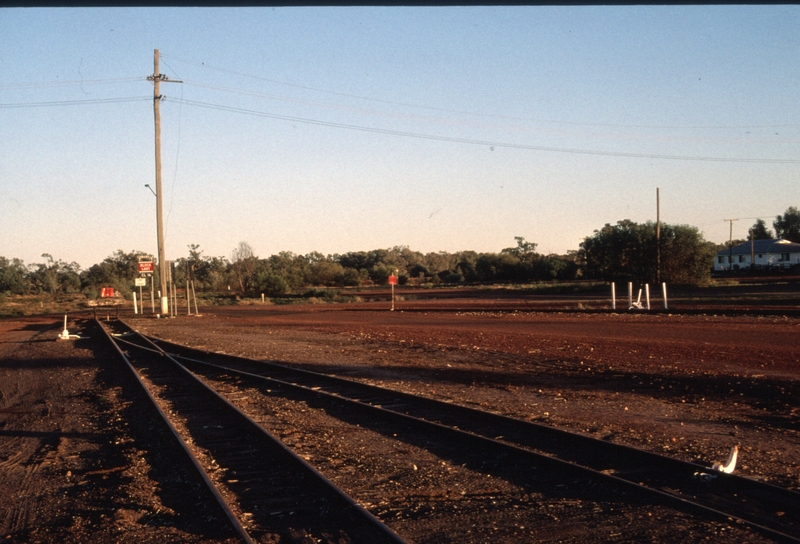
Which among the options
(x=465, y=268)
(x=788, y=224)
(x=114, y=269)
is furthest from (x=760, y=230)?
(x=114, y=269)

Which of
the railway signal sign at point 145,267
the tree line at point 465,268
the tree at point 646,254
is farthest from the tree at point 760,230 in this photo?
the railway signal sign at point 145,267

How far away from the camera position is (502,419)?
10.4m

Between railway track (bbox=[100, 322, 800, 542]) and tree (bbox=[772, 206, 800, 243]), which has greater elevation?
tree (bbox=[772, 206, 800, 243])

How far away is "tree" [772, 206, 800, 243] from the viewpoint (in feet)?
513

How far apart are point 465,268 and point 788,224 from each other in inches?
2727

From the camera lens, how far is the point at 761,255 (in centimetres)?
11812

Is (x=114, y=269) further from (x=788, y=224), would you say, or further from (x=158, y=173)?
(x=788, y=224)

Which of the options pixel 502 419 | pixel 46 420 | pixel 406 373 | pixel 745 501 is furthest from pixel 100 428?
pixel 745 501

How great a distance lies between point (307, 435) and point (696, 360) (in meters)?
10.8

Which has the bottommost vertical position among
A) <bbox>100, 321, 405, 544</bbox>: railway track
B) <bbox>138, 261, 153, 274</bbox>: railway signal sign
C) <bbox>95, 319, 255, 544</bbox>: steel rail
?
<bbox>100, 321, 405, 544</bbox>: railway track

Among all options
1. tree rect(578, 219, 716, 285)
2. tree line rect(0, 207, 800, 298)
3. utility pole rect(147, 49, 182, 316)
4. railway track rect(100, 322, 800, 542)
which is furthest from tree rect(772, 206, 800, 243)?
railway track rect(100, 322, 800, 542)

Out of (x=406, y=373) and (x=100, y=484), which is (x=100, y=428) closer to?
(x=100, y=484)

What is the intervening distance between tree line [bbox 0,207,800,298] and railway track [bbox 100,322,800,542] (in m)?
32.6

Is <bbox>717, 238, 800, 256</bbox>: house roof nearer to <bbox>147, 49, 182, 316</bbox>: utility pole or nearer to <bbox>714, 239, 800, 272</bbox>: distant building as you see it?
<bbox>714, 239, 800, 272</bbox>: distant building
